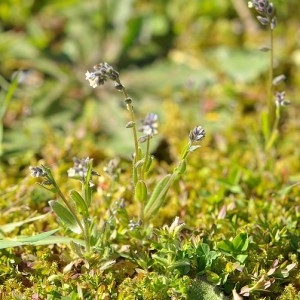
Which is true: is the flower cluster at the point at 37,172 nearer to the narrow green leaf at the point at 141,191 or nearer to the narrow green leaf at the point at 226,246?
the narrow green leaf at the point at 141,191

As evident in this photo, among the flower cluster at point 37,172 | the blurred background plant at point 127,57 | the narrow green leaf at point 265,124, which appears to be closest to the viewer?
the flower cluster at point 37,172

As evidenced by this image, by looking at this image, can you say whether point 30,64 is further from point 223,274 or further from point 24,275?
point 223,274

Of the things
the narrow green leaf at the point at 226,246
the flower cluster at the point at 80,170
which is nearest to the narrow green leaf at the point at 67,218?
the flower cluster at the point at 80,170

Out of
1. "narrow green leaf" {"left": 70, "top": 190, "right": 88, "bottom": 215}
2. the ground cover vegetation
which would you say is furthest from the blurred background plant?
"narrow green leaf" {"left": 70, "top": 190, "right": 88, "bottom": 215}

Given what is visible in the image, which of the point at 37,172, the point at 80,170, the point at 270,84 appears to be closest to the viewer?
the point at 37,172

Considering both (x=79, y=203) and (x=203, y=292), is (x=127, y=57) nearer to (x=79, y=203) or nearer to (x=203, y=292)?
(x=79, y=203)

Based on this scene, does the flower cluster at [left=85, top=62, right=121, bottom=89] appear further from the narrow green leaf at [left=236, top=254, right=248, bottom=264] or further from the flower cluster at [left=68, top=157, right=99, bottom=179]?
the narrow green leaf at [left=236, top=254, right=248, bottom=264]

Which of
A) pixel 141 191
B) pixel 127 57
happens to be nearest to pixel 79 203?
pixel 141 191
